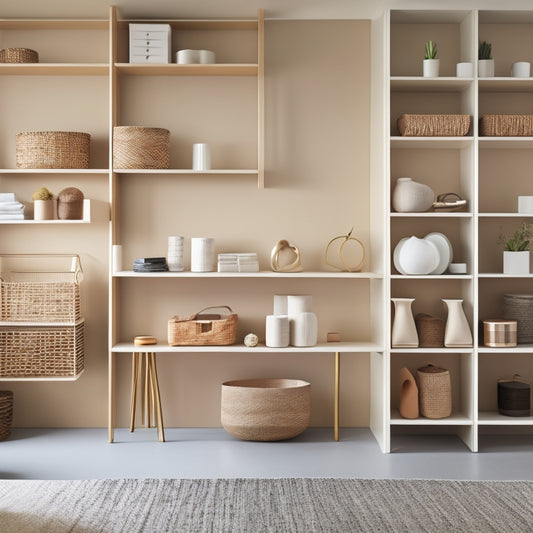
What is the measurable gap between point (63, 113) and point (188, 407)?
84.2 inches

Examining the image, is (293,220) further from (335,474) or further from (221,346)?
(335,474)

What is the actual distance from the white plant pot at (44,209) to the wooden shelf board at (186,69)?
97 cm

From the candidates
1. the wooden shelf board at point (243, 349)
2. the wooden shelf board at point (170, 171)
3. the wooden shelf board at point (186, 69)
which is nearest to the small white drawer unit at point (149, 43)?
the wooden shelf board at point (186, 69)

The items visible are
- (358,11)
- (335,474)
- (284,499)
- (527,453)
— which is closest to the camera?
(284,499)

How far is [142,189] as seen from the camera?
488 centimetres

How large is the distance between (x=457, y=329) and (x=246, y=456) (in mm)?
1482

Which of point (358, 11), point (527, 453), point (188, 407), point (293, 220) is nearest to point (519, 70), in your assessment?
point (358, 11)

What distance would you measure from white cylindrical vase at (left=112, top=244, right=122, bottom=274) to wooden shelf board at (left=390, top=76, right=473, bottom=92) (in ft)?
6.59

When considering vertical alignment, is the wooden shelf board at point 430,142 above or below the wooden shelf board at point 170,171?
above

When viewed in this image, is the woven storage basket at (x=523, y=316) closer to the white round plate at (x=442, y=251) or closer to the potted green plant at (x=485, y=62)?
the white round plate at (x=442, y=251)

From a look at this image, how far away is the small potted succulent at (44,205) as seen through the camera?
455 cm

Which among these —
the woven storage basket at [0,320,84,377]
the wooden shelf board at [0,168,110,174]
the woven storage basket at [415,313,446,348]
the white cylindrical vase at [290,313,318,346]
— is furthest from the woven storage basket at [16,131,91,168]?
the woven storage basket at [415,313,446,348]

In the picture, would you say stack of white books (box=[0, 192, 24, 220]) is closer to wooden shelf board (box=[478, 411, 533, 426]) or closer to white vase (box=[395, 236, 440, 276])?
white vase (box=[395, 236, 440, 276])

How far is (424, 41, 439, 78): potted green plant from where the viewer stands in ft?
14.6
